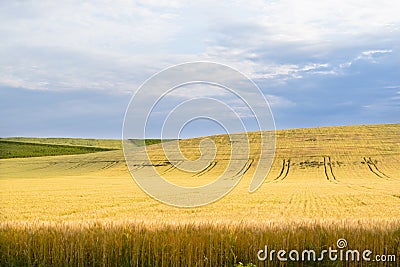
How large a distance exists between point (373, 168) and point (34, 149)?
8078cm

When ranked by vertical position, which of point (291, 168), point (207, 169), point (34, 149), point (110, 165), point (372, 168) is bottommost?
point (207, 169)

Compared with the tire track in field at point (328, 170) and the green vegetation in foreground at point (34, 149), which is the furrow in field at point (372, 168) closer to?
the tire track in field at point (328, 170)

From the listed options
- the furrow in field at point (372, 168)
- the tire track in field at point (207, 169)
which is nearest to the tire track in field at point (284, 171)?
the tire track in field at point (207, 169)

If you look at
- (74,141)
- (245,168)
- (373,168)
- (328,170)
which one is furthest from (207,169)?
(74,141)

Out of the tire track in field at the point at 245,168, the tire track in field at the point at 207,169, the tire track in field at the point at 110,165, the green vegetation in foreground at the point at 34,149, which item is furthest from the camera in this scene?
the green vegetation in foreground at the point at 34,149

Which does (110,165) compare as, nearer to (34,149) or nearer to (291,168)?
(291,168)

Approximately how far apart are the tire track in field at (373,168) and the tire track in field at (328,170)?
15.1 feet

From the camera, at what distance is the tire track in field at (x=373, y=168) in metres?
50.7

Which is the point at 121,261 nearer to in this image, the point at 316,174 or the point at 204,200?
the point at 204,200

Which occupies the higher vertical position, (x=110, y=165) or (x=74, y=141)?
(x=74, y=141)

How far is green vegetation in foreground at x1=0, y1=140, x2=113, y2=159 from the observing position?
10169 centimetres

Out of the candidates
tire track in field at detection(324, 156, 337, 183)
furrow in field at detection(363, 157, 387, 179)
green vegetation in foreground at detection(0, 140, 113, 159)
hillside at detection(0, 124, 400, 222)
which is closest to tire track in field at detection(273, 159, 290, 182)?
→ hillside at detection(0, 124, 400, 222)

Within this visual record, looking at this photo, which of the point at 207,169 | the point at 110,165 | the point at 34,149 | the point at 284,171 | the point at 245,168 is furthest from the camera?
the point at 34,149

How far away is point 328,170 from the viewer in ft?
186
